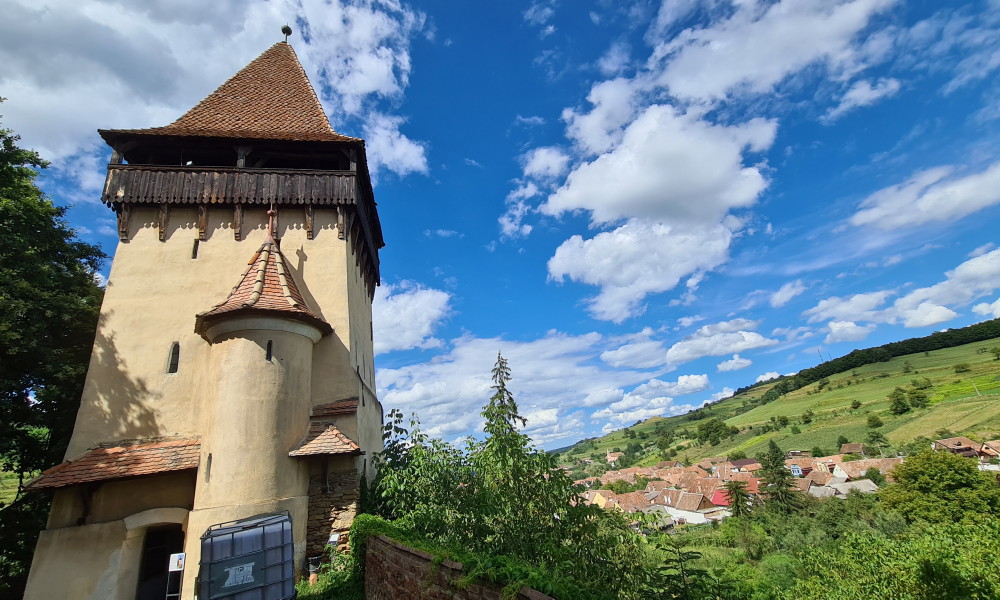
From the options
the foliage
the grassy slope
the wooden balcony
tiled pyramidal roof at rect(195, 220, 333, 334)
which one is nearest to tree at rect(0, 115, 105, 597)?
the wooden balcony

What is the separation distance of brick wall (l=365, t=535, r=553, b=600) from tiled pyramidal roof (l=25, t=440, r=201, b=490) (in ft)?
17.7

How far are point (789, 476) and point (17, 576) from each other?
71516mm

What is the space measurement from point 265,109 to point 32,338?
9.75 m

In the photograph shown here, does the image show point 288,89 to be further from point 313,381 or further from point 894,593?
point 894,593

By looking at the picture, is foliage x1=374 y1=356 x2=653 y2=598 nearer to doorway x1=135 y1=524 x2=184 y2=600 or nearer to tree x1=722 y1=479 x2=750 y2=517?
doorway x1=135 y1=524 x2=184 y2=600

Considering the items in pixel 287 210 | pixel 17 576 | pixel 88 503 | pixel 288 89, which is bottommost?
pixel 17 576

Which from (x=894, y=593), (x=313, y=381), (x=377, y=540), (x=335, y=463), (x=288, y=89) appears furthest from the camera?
(x=288, y=89)

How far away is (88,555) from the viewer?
9805 mm

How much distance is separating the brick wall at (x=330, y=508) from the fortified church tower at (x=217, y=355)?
35 millimetres

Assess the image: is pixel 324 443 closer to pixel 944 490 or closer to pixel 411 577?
pixel 411 577

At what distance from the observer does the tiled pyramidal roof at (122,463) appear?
9773mm

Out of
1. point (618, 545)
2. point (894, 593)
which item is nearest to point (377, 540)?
point (618, 545)

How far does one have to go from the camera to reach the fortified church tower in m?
9.89

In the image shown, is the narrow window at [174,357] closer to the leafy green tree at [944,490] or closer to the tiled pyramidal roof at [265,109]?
the tiled pyramidal roof at [265,109]
